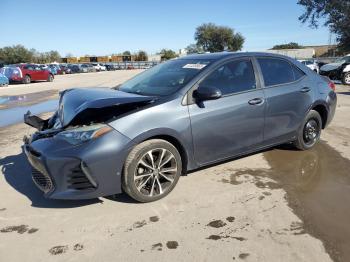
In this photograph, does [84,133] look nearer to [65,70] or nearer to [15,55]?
[65,70]

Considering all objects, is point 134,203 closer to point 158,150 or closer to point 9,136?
point 158,150

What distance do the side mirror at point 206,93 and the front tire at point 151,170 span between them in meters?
0.67

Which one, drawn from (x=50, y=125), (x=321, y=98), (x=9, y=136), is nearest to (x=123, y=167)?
(x=50, y=125)

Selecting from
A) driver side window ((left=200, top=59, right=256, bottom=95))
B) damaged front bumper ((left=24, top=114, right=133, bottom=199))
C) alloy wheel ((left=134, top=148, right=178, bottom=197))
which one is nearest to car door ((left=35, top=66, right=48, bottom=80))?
driver side window ((left=200, top=59, right=256, bottom=95))

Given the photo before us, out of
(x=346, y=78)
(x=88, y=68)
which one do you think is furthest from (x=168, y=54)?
(x=346, y=78)

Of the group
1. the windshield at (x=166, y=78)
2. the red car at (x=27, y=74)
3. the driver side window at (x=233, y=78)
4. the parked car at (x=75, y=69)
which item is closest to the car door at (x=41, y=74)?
the red car at (x=27, y=74)

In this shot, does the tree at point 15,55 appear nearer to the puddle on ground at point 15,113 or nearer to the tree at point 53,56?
the tree at point 53,56

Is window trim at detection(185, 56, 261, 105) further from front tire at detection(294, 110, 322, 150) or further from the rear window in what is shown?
front tire at detection(294, 110, 322, 150)

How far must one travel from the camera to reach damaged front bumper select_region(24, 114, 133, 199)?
3.73 meters

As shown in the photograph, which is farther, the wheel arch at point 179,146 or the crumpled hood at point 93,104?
the wheel arch at point 179,146

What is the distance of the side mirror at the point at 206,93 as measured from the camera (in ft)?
14.3

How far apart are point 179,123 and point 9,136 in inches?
198

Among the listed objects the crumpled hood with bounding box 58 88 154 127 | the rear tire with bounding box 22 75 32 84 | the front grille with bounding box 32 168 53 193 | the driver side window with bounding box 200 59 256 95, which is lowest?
the front grille with bounding box 32 168 53 193

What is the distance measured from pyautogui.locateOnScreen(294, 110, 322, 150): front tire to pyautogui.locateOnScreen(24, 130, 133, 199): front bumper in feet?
10.2
